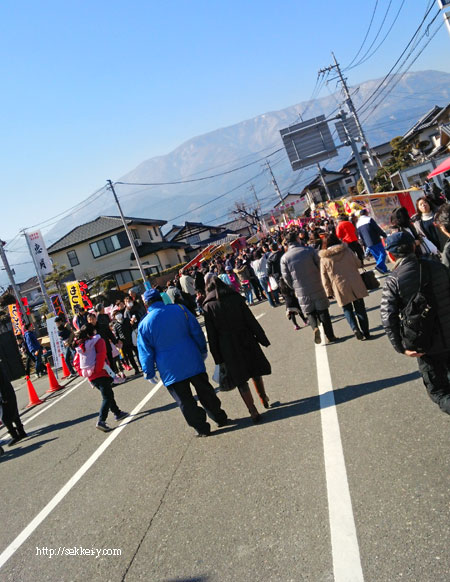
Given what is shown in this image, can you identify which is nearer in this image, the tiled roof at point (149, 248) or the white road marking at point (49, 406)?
the white road marking at point (49, 406)

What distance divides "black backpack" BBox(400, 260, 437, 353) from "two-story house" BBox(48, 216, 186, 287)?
4193cm

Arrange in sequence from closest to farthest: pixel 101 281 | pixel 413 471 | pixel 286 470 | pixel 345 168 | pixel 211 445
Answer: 1. pixel 413 471
2. pixel 286 470
3. pixel 211 445
4. pixel 101 281
5. pixel 345 168

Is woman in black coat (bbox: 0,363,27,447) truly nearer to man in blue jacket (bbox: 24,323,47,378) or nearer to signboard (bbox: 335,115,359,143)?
man in blue jacket (bbox: 24,323,47,378)

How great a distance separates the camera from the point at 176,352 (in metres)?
5.52

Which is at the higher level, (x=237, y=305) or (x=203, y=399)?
(x=237, y=305)

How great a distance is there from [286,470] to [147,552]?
129cm

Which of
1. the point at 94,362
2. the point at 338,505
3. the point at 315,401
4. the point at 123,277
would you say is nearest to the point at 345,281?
the point at 315,401

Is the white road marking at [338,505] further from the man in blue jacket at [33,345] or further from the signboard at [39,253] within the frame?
the signboard at [39,253]

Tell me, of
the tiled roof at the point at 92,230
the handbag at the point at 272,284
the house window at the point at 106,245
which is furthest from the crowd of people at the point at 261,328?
the tiled roof at the point at 92,230

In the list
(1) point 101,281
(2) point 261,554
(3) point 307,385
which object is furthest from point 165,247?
(2) point 261,554

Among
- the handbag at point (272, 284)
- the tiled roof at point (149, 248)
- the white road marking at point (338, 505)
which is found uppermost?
the tiled roof at point (149, 248)

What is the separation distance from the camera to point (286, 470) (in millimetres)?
4168

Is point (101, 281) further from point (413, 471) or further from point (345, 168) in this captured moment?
point (345, 168)

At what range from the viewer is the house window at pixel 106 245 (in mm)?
45969
